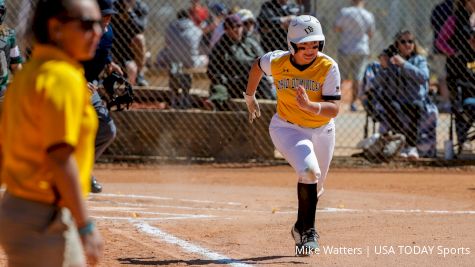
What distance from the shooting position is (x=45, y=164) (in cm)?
365

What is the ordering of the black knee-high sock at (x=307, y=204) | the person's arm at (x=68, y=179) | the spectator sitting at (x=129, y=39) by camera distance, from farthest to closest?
the spectator sitting at (x=129, y=39)
the black knee-high sock at (x=307, y=204)
the person's arm at (x=68, y=179)

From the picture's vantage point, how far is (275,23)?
13.6 metres

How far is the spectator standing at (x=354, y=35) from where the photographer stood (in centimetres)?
1758

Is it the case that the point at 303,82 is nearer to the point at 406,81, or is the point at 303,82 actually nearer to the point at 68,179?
the point at 68,179

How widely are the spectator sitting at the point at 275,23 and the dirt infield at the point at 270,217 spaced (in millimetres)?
1690

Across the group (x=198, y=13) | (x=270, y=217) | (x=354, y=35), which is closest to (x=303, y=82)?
(x=270, y=217)

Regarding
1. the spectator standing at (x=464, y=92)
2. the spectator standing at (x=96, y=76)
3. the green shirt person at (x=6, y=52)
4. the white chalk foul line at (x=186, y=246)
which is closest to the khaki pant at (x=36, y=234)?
the white chalk foul line at (x=186, y=246)

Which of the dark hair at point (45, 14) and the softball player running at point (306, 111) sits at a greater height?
the dark hair at point (45, 14)

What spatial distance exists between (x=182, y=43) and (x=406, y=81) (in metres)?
3.92

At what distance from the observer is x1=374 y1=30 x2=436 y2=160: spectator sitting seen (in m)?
13.5

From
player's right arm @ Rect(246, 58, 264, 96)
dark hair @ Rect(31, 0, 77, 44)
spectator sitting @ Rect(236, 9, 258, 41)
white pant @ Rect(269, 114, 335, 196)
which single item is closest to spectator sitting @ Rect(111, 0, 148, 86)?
spectator sitting @ Rect(236, 9, 258, 41)

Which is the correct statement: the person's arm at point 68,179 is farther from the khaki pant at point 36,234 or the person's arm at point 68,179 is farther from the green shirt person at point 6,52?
the green shirt person at point 6,52

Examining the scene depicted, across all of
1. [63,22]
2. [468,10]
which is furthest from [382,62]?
[63,22]

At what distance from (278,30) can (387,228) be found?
5641 millimetres
